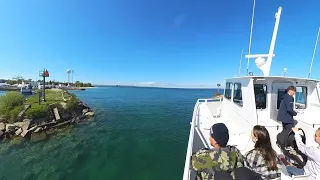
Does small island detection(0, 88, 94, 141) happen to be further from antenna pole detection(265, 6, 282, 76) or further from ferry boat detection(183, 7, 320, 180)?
antenna pole detection(265, 6, 282, 76)

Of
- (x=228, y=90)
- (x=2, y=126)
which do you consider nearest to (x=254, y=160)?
(x=228, y=90)

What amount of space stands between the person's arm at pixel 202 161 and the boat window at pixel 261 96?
5369mm

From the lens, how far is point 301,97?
7.16 m

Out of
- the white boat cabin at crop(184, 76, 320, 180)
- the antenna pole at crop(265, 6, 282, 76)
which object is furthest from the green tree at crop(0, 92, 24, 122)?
the antenna pole at crop(265, 6, 282, 76)

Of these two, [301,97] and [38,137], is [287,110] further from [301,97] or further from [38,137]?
[38,137]

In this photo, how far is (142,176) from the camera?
7969mm

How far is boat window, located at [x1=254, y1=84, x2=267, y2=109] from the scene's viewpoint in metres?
6.45

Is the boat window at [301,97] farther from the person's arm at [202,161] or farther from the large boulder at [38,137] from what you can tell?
the large boulder at [38,137]

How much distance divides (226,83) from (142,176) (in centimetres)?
754

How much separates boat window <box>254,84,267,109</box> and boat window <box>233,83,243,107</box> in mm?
859

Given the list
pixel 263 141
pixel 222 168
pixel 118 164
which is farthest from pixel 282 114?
pixel 118 164

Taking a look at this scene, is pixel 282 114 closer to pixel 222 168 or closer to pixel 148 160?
pixel 222 168

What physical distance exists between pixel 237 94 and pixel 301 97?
287cm

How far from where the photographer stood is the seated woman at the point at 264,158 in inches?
107
